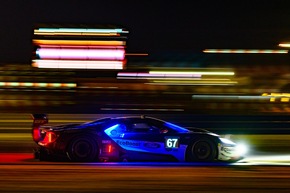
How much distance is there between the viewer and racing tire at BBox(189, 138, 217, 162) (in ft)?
31.6

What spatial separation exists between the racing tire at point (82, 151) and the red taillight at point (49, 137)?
39 cm

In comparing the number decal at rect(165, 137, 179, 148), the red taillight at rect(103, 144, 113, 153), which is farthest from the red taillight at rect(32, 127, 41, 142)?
the number decal at rect(165, 137, 179, 148)

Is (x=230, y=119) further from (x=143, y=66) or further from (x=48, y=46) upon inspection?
(x=48, y=46)

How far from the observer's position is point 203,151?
9672 mm

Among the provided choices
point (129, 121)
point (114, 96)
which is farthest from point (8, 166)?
point (114, 96)

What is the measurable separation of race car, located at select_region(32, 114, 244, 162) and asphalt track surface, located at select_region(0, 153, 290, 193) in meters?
0.31

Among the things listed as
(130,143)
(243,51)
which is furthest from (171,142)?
(243,51)

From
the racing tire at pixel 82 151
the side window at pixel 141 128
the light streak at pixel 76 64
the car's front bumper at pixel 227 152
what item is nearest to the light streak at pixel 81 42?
the light streak at pixel 76 64

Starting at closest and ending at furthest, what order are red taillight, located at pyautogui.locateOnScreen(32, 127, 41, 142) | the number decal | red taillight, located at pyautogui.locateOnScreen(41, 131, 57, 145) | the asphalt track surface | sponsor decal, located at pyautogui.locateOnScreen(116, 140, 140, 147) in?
the asphalt track surface, red taillight, located at pyautogui.locateOnScreen(41, 131, 57, 145), sponsor decal, located at pyautogui.locateOnScreen(116, 140, 140, 147), the number decal, red taillight, located at pyautogui.locateOnScreen(32, 127, 41, 142)

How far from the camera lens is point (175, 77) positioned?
124ft

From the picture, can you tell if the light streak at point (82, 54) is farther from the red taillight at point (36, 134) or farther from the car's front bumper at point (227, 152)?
the car's front bumper at point (227, 152)

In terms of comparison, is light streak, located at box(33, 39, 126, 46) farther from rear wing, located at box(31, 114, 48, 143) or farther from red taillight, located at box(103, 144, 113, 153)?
red taillight, located at box(103, 144, 113, 153)

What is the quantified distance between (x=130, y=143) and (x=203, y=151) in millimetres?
1498

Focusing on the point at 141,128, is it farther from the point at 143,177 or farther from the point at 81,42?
the point at 81,42
